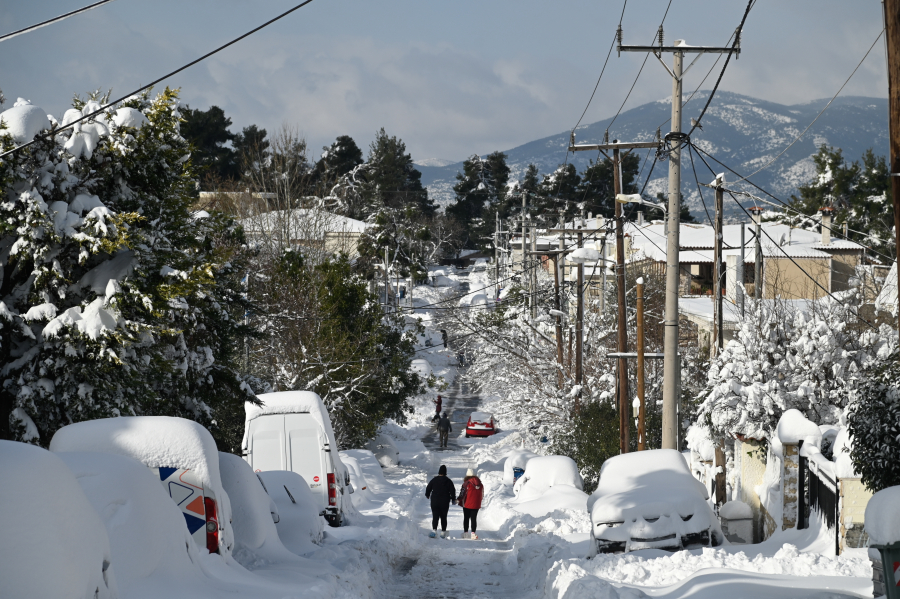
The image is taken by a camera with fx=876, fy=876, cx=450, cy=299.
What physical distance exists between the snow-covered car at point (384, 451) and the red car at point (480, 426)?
11.8 m

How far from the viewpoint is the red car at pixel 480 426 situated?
46000mm

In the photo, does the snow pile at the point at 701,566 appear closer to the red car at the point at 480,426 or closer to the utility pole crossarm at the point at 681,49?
the utility pole crossarm at the point at 681,49

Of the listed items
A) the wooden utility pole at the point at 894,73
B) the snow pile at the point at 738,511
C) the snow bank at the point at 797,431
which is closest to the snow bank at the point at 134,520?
the wooden utility pole at the point at 894,73

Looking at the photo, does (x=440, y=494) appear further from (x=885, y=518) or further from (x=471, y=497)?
(x=885, y=518)

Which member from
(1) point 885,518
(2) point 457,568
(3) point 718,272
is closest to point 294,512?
(2) point 457,568

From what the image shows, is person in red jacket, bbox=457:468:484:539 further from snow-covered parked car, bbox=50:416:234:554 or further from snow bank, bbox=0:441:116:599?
snow bank, bbox=0:441:116:599

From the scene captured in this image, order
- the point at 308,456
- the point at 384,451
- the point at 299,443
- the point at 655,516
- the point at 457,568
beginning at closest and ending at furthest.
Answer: the point at 655,516
the point at 457,568
the point at 308,456
the point at 299,443
the point at 384,451

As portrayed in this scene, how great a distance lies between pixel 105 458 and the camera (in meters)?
6.72

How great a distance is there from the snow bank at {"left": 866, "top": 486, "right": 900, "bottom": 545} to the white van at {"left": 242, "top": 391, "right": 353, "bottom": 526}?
11080 millimetres

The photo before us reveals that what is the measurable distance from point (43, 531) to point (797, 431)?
11.2m

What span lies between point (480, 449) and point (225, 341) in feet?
76.6

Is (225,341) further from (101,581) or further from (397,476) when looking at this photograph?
(397,476)

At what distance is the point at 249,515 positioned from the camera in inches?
396

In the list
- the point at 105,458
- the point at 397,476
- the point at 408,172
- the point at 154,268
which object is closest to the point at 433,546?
the point at 154,268
